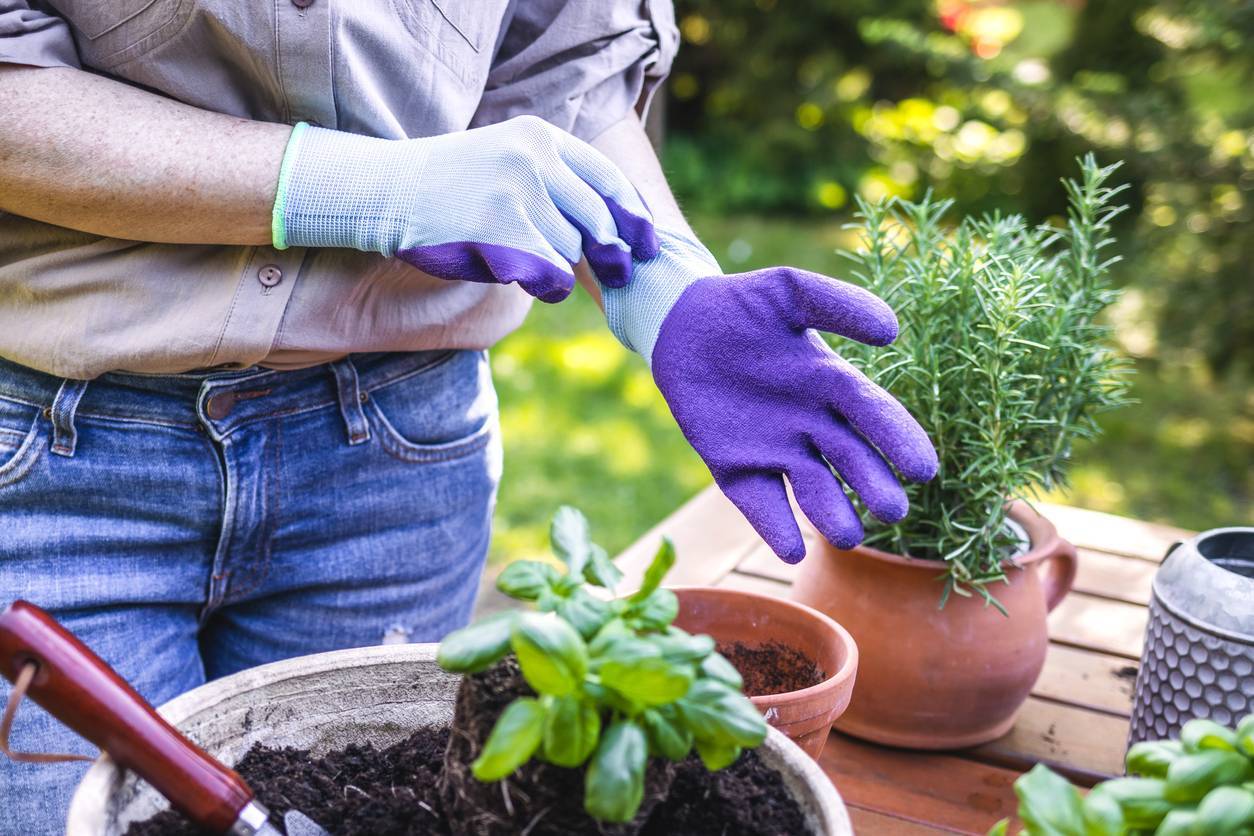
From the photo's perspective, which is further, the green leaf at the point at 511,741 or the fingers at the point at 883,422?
the fingers at the point at 883,422

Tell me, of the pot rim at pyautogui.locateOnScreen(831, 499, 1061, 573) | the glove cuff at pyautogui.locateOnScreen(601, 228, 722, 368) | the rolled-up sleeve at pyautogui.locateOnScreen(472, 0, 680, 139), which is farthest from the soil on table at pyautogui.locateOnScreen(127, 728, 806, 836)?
the rolled-up sleeve at pyautogui.locateOnScreen(472, 0, 680, 139)

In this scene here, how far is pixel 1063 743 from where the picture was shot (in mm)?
1139

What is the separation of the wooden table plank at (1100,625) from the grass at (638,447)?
175 cm

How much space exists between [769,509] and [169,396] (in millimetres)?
568

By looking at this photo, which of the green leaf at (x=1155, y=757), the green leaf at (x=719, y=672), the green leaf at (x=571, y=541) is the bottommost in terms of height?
the green leaf at (x=1155, y=757)

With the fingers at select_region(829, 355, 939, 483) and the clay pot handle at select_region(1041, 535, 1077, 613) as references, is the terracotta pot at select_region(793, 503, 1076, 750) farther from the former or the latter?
the fingers at select_region(829, 355, 939, 483)

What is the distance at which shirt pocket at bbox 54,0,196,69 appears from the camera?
96 centimetres

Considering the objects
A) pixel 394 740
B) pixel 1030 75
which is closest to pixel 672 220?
pixel 394 740

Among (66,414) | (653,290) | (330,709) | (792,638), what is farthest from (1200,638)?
(66,414)

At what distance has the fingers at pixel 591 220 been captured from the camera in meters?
0.96

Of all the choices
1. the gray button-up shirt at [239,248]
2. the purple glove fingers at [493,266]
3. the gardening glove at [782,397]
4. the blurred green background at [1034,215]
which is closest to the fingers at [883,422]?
the gardening glove at [782,397]

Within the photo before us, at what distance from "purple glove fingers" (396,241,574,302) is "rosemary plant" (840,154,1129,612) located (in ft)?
0.98

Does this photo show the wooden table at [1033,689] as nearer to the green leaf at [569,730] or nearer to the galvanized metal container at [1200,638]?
the galvanized metal container at [1200,638]

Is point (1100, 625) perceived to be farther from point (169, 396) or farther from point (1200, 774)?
point (169, 396)
